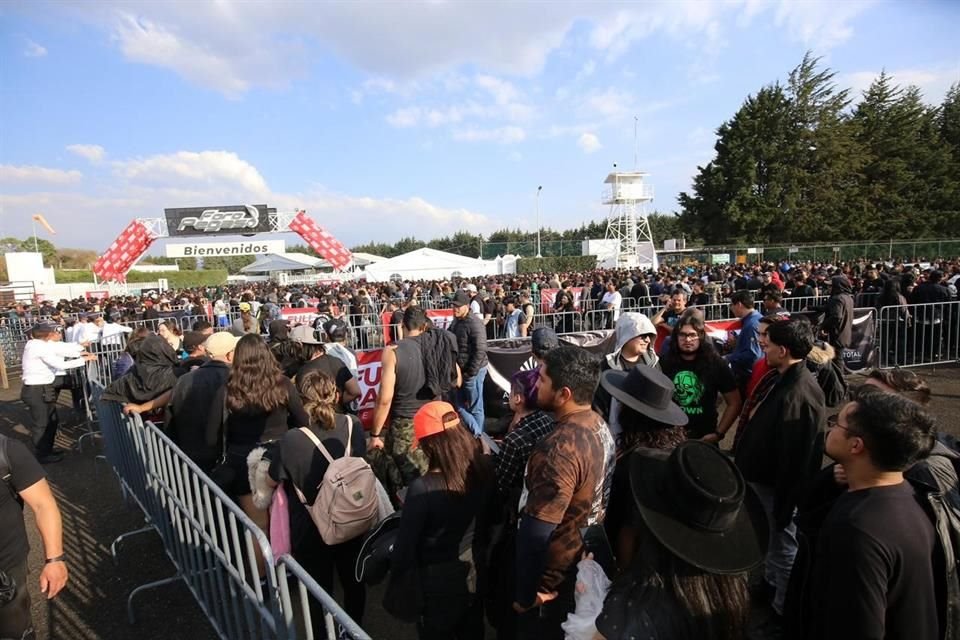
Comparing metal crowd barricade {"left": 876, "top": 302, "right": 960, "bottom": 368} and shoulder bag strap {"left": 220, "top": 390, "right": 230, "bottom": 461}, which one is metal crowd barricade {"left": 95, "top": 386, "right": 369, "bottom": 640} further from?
metal crowd barricade {"left": 876, "top": 302, "right": 960, "bottom": 368}

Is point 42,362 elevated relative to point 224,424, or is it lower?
elevated

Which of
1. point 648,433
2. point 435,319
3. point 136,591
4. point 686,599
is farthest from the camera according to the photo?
point 435,319

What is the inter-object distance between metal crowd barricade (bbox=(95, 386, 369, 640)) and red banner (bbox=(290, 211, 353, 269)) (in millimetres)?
20279

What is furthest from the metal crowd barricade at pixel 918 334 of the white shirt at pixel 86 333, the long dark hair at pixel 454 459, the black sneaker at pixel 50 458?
the white shirt at pixel 86 333

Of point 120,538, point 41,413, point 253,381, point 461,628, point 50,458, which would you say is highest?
point 253,381

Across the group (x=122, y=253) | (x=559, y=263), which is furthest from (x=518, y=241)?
(x=122, y=253)

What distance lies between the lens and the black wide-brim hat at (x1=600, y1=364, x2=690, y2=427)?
238 cm

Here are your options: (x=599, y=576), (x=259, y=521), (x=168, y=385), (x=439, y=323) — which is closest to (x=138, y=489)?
(x=168, y=385)

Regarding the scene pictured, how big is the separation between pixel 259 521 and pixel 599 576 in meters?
2.73

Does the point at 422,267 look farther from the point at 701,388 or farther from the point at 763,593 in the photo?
the point at 763,593

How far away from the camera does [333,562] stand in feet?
10.3

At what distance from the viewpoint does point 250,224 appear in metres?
Result: 26.6

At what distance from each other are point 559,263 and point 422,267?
19.4 m

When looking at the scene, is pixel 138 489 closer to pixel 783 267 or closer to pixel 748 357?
pixel 748 357
